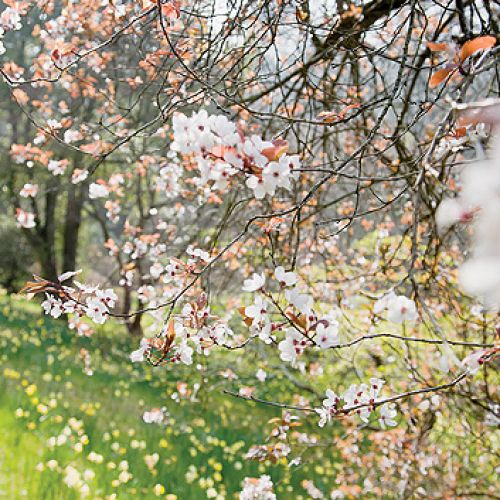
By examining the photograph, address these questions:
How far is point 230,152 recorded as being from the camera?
3.78 feet

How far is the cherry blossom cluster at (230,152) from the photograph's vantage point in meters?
1.16

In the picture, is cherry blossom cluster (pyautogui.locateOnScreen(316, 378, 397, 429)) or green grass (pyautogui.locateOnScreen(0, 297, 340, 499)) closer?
cherry blossom cluster (pyautogui.locateOnScreen(316, 378, 397, 429))

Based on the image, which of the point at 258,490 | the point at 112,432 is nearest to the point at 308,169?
the point at 258,490

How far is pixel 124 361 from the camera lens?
23.7ft

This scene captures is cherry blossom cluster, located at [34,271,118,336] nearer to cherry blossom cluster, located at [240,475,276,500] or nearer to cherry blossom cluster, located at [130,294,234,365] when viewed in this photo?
cherry blossom cluster, located at [130,294,234,365]

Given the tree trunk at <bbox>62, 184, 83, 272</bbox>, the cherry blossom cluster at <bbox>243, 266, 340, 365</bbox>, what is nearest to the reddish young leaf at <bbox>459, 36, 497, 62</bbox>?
the cherry blossom cluster at <bbox>243, 266, 340, 365</bbox>

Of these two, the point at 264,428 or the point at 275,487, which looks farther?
the point at 264,428

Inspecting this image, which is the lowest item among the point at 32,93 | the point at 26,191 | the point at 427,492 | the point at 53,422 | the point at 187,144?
the point at 427,492

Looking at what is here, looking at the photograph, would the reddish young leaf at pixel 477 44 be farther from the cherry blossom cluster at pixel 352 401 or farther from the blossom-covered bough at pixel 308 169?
the cherry blossom cluster at pixel 352 401

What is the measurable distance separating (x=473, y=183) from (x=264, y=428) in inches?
207

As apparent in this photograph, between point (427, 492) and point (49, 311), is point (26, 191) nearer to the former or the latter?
point (49, 311)

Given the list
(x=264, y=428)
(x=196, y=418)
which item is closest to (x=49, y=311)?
(x=196, y=418)

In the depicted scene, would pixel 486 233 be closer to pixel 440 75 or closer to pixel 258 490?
pixel 440 75

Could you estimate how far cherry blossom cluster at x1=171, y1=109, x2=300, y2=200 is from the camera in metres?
1.16
